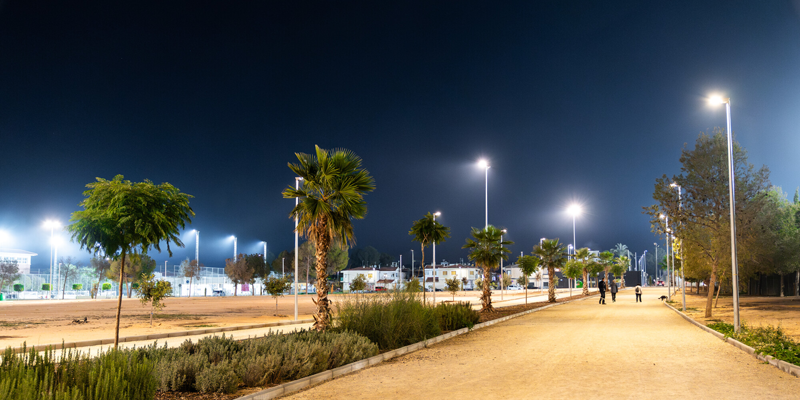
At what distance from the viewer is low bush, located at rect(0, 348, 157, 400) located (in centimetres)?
548

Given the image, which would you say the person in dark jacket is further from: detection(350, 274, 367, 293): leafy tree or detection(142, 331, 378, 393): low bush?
detection(142, 331, 378, 393): low bush

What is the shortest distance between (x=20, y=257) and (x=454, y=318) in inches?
4085

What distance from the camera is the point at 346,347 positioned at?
36.4 feet

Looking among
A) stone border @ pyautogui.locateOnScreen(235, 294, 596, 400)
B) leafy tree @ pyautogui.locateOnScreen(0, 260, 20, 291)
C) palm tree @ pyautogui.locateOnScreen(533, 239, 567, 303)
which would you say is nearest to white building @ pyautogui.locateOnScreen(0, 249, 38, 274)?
leafy tree @ pyautogui.locateOnScreen(0, 260, 20, 291)

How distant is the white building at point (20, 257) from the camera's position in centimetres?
9062

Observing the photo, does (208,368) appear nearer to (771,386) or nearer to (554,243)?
(771,386)

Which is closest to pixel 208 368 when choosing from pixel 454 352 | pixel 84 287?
pixel 454 352

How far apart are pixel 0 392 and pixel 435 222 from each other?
79.1ft

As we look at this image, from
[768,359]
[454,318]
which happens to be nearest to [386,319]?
[454,318]

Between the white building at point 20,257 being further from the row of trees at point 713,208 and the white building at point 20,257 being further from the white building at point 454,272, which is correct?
the row of trees at point 713,208

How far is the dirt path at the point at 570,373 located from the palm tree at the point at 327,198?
423 cm

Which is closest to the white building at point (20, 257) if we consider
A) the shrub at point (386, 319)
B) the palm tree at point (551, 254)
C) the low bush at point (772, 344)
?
the palm tree at point (551, 254)

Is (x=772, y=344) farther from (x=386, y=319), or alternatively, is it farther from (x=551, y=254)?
(x=551, y=254)

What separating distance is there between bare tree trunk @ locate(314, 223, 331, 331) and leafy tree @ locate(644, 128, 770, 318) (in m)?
19.9
